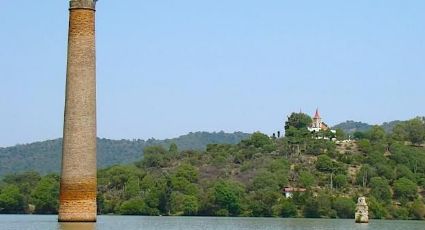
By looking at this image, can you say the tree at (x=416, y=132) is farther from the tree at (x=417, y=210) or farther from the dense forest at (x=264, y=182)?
the tree at (x=417, y=210)

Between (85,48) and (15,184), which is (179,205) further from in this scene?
(85,48)

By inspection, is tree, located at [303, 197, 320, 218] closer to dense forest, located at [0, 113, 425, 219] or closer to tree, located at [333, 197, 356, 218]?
dense forest, located at [0, 113, 425, 219]

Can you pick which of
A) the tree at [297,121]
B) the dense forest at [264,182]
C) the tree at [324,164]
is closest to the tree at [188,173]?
the dense forest at [264,182]

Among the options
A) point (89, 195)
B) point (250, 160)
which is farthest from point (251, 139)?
point (89, 195)

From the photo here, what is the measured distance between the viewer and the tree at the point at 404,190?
11225 cm

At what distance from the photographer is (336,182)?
118m

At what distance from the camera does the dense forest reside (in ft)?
337

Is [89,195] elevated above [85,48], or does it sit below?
below

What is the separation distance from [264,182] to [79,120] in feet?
226

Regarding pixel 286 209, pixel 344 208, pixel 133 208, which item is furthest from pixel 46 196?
pixel 344 208

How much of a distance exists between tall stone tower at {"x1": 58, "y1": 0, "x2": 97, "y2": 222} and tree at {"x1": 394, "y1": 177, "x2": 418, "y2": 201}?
2853 inches

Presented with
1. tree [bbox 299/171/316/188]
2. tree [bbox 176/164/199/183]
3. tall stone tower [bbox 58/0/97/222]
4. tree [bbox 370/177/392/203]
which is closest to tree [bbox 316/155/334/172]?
tree [bbox 299/171/316/188]

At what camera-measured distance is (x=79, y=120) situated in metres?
44.7

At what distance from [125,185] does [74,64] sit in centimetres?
6937
